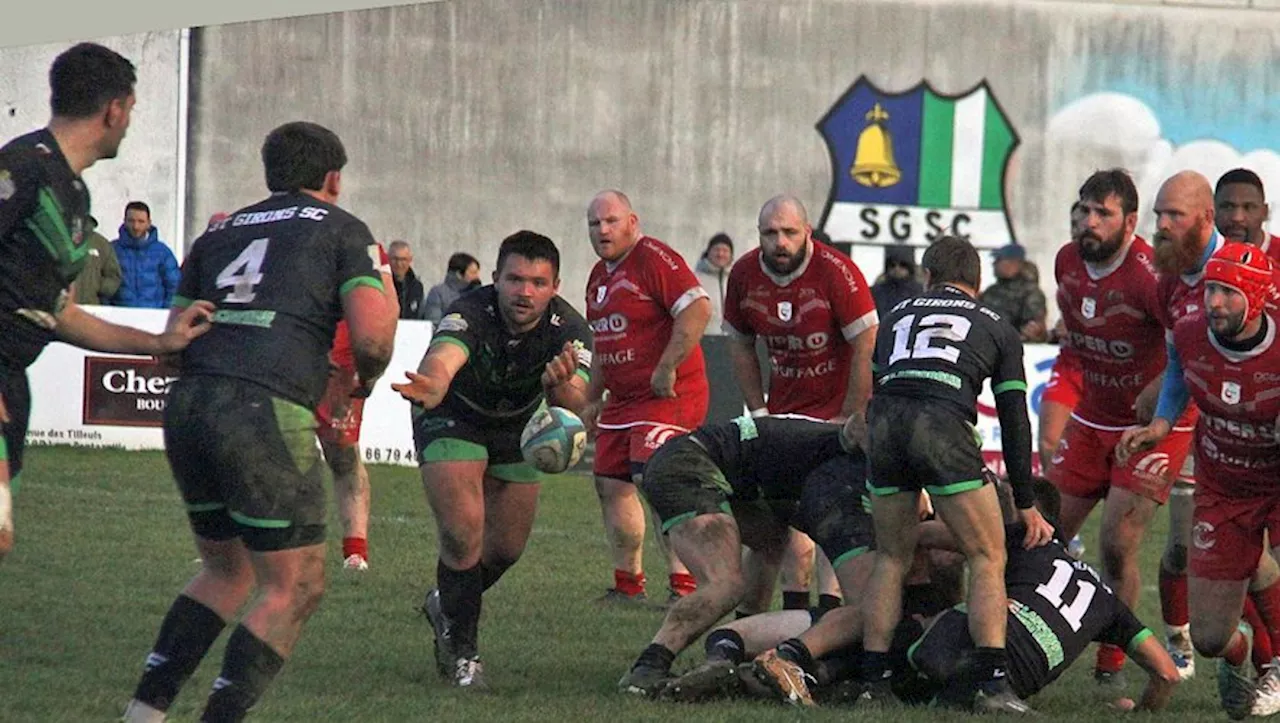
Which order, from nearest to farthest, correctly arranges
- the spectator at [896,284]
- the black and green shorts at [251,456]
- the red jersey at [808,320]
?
1. the black and green shorts at [251,456]
2. the red jersey at [808,320]
3. the spectator at [896,284]

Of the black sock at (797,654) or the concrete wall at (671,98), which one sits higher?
the concrete wall at (671,98)

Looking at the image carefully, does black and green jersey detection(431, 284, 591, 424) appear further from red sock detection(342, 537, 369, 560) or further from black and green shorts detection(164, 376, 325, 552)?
red sock detection(342, 537, 369, 560)

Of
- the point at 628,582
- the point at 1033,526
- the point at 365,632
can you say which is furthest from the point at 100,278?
the point at 1033,526

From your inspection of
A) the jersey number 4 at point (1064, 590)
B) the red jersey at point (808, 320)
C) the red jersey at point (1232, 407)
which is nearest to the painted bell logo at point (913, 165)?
the red jersey at point (808, 320)

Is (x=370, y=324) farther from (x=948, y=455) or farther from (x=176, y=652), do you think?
(x=948, y=455)

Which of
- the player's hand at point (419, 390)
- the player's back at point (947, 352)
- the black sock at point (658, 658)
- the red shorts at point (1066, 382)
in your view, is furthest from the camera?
the red shorts at point (1066, 382)

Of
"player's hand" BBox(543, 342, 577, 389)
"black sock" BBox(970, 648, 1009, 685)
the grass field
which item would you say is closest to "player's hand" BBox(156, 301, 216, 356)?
the grass field

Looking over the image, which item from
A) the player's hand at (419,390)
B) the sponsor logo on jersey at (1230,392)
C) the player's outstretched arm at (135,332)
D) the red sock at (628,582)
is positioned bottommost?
the red sock at (628,582)

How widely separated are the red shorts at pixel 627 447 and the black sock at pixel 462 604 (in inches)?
108

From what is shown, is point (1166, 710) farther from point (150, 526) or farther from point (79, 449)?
point (79, 449)

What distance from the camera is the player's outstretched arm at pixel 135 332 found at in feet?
21.0

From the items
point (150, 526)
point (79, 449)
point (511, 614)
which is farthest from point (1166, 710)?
point (79, 449)

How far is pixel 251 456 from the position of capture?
6.29 meters

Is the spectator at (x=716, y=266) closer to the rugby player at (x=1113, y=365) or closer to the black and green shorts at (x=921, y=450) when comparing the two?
the rugby player at (x=1113, y=365)
